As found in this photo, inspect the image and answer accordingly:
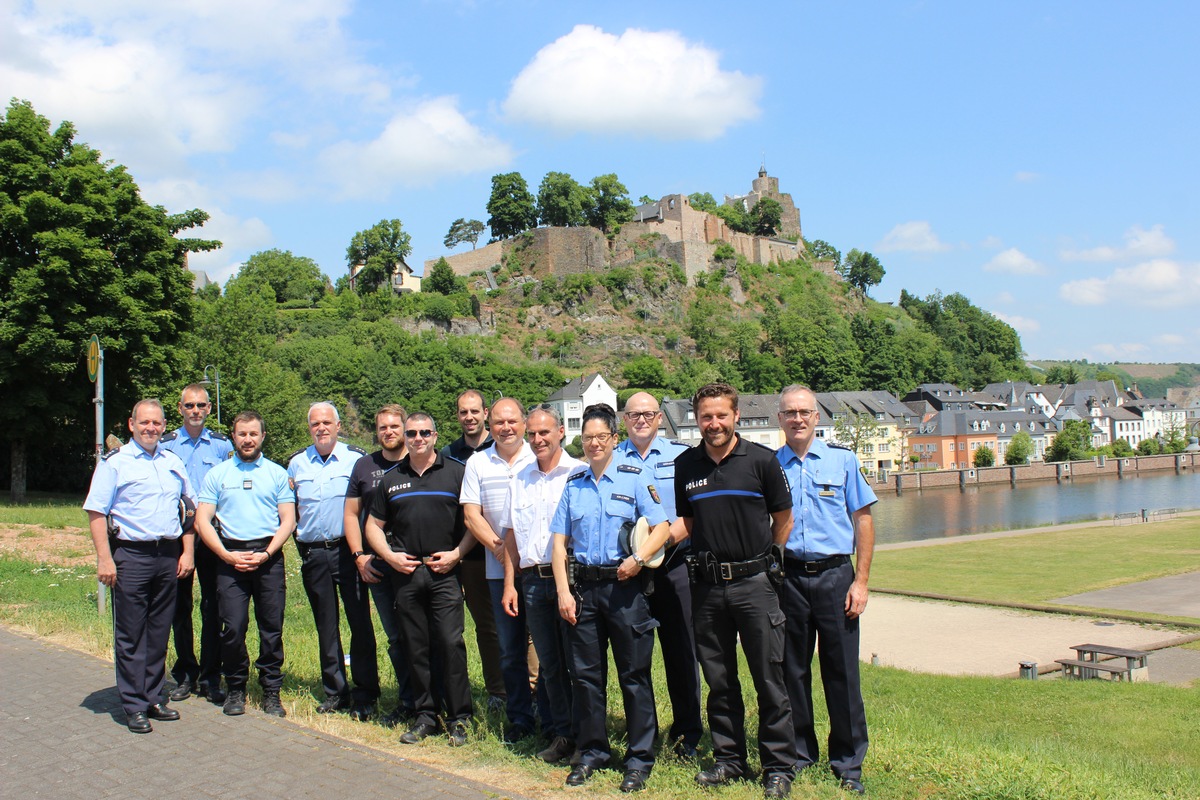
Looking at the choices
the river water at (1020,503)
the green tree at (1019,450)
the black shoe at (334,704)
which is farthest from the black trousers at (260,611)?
the green tree at (1019,450)

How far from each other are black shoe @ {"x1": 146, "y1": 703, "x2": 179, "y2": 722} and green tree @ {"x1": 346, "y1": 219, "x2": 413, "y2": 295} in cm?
8875

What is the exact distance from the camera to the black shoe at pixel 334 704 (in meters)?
6.54

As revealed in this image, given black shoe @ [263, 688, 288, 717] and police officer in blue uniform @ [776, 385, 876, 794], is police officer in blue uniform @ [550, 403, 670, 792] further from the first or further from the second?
black shoe @ [263, 688, 288, 717]

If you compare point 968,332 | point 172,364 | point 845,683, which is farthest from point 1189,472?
point 845,683

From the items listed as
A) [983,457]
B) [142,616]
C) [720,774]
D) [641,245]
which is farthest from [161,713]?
[641,245]

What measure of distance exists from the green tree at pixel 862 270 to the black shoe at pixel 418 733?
445 feet

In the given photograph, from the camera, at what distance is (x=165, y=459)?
671 cm

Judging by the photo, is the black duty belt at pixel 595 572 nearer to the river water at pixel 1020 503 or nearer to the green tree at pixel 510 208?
the river water at pixel 1020 503

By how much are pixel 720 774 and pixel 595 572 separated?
1.22 m

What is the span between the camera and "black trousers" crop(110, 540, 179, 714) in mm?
6207

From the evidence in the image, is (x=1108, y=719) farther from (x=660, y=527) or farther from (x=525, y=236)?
(x=525, y=236)

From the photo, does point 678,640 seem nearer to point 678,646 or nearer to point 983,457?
point 678,646

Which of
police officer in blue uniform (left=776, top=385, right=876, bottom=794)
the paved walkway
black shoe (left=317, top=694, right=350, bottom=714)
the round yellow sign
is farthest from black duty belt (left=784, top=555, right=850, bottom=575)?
the round yellow sign

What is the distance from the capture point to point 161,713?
623 centimetres
